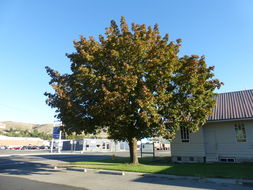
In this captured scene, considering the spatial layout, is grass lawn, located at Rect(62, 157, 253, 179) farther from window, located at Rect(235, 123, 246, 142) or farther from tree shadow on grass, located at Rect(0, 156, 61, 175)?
tree shadow on grass, located at Rect(0, 156, 61, 175)

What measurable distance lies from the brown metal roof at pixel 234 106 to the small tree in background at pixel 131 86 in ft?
11.4

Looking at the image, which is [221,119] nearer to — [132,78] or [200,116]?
[200,116]

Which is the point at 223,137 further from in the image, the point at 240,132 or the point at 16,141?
the point at 16,141

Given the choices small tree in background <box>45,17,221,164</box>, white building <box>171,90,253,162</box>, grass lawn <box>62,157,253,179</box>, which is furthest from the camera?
white building <box>171,90,253,162</box>

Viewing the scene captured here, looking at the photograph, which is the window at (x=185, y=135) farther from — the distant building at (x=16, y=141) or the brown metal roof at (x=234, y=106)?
the distant building at (x=16, y=141)

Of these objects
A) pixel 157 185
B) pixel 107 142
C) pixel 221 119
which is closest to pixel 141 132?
pixel 157 185

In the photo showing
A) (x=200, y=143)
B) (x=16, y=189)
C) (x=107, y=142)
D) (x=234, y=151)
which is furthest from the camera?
(x=107, y=142)

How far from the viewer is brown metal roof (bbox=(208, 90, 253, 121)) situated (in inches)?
647

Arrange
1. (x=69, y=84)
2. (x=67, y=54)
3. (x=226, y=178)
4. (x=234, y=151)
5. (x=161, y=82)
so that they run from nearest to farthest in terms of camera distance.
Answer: (x=226, y=178)
(x=161, y=82)
(x=69, y=84)
(x=67, y=54)
(x=234, y=151)

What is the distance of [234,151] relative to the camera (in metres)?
16.5

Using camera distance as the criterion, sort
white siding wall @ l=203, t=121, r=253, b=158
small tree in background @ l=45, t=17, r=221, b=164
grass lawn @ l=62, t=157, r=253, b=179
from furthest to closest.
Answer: white siding wall @ l=203, t=121, r=253, b=158, small tree in background @ l=45, t=17, r=221, b=164, grass lawn @ l=62, t=157, r=253, b=179

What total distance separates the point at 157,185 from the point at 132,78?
608 centimetres

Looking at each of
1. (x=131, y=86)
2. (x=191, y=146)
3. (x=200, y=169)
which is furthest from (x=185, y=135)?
(x=131, y=86)

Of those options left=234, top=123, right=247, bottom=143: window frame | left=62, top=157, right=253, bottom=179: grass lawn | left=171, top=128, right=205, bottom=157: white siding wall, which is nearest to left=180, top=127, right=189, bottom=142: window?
left=171, top=128, right=205, bottom=157: white siding wall
